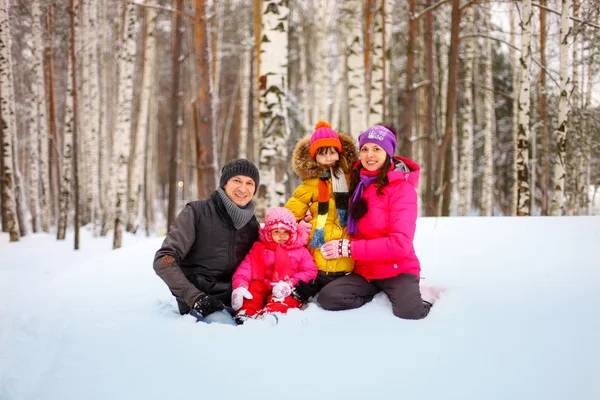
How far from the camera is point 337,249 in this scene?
291 centimetres

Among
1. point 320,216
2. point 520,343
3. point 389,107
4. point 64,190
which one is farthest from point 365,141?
point 389,107

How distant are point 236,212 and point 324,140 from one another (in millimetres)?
909

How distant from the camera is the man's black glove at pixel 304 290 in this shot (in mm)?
2989

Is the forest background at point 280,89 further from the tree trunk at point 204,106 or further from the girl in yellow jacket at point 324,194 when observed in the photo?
the girl in yellow jacket at point 324,194

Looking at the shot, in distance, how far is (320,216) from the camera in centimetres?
315

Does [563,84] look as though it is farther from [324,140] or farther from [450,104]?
[324,140]

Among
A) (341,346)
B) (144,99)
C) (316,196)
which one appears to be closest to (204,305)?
(341,346)

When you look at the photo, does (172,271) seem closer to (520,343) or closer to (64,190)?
(520,343)

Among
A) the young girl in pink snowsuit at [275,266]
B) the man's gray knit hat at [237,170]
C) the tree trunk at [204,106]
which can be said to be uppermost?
the tree trunk at [204,106]

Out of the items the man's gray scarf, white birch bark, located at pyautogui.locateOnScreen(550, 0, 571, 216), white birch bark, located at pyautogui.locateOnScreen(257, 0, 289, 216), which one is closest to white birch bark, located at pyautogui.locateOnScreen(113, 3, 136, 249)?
white birch bark, located at pyautogui.locateOnScreen(257, 0, 289, 216)

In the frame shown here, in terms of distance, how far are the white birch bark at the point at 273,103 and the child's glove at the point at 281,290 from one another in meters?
2.66

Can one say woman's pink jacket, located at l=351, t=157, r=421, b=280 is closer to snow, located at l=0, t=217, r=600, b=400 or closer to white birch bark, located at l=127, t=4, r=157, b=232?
snow, located at l=0, t=217, r=600, b=400

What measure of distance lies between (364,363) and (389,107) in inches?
677

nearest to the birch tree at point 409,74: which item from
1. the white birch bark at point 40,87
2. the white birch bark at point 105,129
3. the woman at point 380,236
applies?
the woman at point 380,236
